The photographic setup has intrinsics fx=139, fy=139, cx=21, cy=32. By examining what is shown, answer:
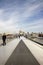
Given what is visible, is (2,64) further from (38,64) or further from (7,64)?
(38,64)

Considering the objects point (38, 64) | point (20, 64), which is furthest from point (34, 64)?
point (20, 64)

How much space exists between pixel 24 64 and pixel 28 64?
8.8 inches

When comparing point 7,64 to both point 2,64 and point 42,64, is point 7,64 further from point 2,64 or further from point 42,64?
point 42,64

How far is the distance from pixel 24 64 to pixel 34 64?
56 cm

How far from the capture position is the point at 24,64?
7.77m

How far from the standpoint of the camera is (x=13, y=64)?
7.66m

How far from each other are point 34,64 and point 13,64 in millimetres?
1161

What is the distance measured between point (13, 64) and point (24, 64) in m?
0.62

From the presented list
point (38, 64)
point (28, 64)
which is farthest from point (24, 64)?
point (38, 64)

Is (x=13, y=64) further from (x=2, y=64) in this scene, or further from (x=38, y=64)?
(x=38, y=64)

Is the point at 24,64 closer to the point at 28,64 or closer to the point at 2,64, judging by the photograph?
the point at 28,64

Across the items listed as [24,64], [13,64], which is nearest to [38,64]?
[24,64]

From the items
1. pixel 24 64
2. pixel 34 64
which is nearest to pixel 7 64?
pixel 24 64

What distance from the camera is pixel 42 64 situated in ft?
25.5
